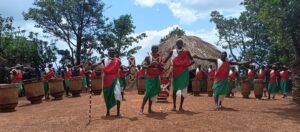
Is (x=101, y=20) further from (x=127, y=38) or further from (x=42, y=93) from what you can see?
(x=42, y=93)

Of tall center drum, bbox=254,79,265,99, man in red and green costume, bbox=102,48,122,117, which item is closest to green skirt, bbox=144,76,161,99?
man in red and green costume, bbox=102,48,122,117

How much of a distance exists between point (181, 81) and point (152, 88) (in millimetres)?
783

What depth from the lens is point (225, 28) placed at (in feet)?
117

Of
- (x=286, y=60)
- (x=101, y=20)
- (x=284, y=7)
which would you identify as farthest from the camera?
(x=101, y=20)

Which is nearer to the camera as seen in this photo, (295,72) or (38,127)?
(38,127)

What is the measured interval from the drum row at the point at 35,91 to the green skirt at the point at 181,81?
677 centimetres

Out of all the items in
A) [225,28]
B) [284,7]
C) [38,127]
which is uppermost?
[225,28]

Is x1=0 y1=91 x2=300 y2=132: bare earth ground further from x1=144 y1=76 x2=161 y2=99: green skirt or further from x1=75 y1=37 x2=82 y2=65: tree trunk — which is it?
x1=75 y1=37 x2=82 y2=65: tree trunk

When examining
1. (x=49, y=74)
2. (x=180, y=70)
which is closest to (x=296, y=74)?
(x=180, y=70)

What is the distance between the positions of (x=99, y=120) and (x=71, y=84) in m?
10.6

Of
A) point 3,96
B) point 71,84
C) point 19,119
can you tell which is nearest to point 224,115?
point 19,119

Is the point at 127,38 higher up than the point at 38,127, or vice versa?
the point at 127,38

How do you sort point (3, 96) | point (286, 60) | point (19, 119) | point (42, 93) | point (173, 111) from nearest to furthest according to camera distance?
point (173, 111), point (19, 119), point (3, 96), point (42, 93), point (286, 60)

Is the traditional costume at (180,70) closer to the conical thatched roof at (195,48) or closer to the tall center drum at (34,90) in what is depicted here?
the tall center drum at (34,90)
